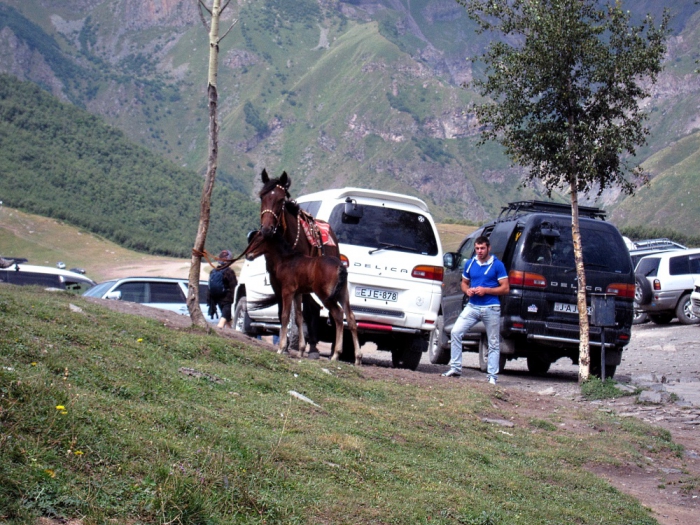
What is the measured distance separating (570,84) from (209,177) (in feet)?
22.2

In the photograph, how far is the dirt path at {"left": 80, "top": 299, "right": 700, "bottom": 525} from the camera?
771cm

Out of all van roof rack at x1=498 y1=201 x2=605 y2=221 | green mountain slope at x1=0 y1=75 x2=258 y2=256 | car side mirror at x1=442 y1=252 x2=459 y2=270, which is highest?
green mountain slope at x1=0 y1=75 x2=258 y2=256

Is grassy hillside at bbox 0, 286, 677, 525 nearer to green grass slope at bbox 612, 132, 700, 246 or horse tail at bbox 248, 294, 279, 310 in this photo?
horse tail at bbox 248, 294, 279, 310

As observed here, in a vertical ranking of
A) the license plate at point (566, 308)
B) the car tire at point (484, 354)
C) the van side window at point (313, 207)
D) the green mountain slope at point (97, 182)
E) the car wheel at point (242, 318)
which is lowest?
the car tire at point (484, 354)

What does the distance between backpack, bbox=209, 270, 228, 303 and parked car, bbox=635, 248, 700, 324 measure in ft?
45.7

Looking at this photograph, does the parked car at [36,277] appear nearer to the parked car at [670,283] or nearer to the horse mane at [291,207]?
the horse mane at [291,207]

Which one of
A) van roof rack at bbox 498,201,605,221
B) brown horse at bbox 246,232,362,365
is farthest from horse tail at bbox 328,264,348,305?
van roof rack at bbox 498,201,605,221

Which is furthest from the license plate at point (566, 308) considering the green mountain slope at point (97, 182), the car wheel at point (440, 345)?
the green mountain slope at point (97, 182)

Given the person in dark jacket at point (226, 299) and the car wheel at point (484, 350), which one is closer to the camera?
the car wheel at point (484, 350)

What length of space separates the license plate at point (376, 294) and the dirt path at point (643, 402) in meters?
1.10

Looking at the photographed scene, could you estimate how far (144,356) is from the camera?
7.39m

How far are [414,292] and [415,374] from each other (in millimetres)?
1900

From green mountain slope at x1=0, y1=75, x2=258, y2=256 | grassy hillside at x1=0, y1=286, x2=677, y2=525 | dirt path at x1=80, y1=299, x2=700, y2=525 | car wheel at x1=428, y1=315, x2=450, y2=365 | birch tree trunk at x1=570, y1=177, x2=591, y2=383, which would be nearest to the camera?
grassy hillside at x1=0, y1=286, x2=677, y2=525

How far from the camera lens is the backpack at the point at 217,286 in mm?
16938
